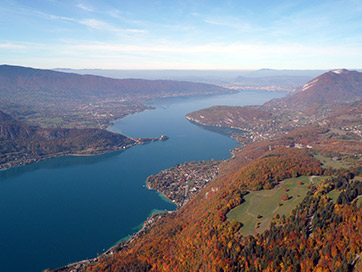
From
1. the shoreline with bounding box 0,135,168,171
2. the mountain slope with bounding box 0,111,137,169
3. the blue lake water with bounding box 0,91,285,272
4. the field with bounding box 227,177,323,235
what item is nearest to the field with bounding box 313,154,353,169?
the field with bounding box 227,177,323,235

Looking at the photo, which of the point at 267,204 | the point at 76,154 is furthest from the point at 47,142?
the point at 267,204

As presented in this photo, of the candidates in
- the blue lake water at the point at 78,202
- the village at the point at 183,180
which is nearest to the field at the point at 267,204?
the village at the point at 183,180

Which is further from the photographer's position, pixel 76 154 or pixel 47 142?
pixel 47 142

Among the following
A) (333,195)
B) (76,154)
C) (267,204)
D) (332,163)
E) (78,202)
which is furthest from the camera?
(76,154)

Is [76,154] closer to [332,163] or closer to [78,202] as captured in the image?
[78,202]

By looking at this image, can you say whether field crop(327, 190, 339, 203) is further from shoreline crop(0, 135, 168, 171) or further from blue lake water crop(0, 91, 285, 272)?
shoreline crop(0, 135, 168, 171)

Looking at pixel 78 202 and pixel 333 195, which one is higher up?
pixel 333 195

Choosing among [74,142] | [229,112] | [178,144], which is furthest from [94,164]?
[229,112]
